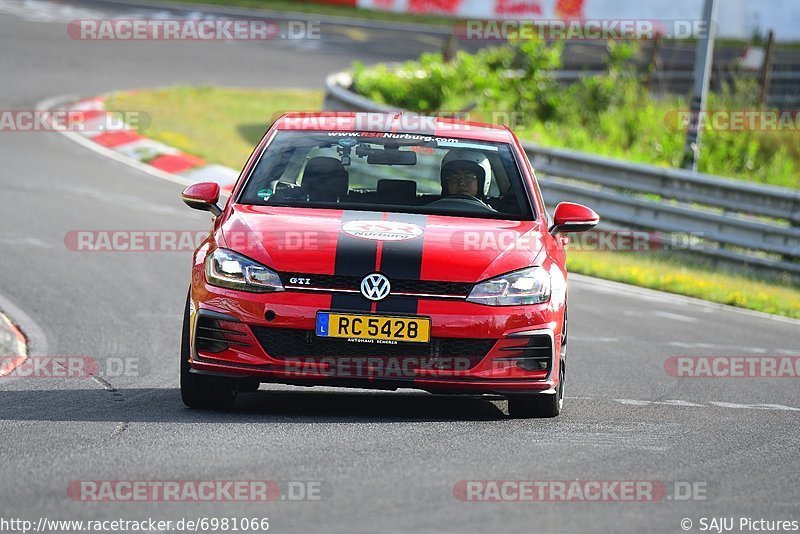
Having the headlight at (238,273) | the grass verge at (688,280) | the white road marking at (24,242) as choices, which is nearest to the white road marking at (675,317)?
the grass verge at (688,280)

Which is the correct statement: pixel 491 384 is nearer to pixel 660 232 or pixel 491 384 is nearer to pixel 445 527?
pixel 445 527

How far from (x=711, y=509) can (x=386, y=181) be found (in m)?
3.21

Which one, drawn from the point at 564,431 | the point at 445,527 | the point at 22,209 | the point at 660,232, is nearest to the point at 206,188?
the point at 564,431

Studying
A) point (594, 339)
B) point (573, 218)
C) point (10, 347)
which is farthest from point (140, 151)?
point (573, 218)

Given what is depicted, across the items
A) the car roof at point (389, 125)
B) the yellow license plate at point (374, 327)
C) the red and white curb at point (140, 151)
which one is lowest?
the red and white curb at point (140, 151)

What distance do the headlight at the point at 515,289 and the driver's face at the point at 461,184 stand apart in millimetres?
1015

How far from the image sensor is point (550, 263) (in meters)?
7.48

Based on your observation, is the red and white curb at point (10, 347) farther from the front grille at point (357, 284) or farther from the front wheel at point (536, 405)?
the front wheel at point (536, 405)

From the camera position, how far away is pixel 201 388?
737 cm

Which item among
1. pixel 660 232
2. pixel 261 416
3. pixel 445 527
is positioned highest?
pixel 445 527

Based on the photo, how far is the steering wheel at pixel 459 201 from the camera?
805cm

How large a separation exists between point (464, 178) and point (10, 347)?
3.13 meters

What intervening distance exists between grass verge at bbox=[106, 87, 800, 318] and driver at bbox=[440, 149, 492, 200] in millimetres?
6652

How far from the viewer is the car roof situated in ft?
28.3
